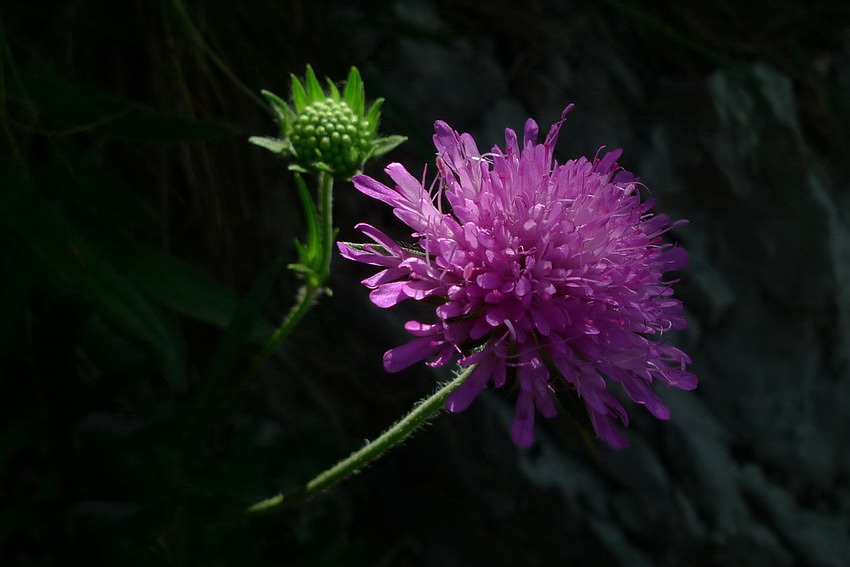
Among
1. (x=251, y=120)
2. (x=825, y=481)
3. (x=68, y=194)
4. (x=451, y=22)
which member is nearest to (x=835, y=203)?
(x=825, y=481)

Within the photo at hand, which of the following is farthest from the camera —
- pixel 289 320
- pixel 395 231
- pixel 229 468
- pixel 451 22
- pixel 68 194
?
pixel 451 22

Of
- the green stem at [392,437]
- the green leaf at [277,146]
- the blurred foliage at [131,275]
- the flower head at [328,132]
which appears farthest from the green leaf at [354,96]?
the green stem at [392,437]

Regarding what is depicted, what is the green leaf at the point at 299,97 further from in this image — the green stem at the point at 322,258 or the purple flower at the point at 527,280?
the purple flower at the point at 527,280

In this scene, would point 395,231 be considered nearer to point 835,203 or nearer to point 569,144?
point 569,144

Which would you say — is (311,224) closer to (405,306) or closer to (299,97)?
(299,97)

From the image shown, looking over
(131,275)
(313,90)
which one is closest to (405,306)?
(131,275)

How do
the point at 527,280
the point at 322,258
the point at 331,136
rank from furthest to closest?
the point at 322,258 < the point at 331,136 < the point at 527,280

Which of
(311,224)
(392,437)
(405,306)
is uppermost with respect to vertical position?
(311,224)

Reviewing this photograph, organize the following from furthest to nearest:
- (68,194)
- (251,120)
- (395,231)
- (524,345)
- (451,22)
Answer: (451,22) < (395,231) < (251,120) < (68,194) < (524,345)
